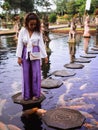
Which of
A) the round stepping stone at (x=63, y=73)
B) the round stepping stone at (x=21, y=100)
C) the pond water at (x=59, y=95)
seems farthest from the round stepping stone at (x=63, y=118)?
the round stepping stone at (x=63, y=73)

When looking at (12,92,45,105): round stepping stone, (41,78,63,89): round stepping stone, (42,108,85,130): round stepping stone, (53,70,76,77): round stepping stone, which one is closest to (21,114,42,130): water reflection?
(42,108,85,130): round stepping stone

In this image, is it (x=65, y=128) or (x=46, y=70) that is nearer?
(x=65, y=128)

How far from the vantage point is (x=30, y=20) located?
217 inches

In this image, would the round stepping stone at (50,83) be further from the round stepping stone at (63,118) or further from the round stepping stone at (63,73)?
the round stepping stone at (63,118)

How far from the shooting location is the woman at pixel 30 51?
554 centimetres

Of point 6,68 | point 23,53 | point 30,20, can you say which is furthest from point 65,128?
point 6,68

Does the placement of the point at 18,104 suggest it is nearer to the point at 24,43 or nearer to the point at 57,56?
the point at 24,43

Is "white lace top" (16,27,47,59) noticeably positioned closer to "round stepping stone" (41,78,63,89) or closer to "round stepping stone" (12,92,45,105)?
"round stepping stone" (12,92,45,105)

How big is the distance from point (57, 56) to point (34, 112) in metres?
6.99

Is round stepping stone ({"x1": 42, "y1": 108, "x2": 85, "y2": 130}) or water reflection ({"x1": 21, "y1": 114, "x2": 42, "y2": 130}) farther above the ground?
round stepping stone ({"x1": 42, "y1": 108, "x2": 85, "y2": 130})

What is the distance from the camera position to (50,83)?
288 inches

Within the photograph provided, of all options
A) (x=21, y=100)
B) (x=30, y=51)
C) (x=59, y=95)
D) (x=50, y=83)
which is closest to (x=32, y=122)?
(x=21, y=100)

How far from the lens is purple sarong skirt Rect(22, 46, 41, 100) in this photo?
18.8ft

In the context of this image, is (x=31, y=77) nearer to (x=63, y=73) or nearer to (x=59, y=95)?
(x=59, y=95)
